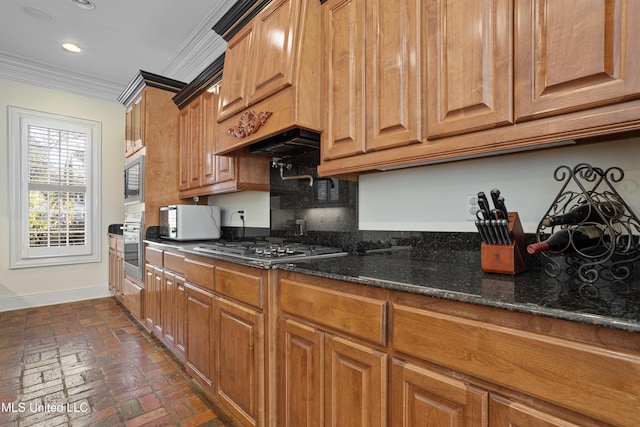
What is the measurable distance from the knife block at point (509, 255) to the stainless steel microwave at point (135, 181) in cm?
338

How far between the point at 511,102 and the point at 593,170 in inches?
15.3

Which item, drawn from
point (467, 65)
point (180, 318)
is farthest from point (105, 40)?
point (467, 65)

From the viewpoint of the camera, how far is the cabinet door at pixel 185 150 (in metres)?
3.33

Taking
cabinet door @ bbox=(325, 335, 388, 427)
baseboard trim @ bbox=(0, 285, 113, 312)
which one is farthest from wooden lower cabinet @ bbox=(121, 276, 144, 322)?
cabinet door @ bbox=(325, 335, 388, 427)

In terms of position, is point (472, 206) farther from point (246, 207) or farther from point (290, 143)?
point (246, 207)

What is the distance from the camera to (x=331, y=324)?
1245 mm

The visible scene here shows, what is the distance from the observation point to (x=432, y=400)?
0.95 m

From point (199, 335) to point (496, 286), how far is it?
1.81 metres

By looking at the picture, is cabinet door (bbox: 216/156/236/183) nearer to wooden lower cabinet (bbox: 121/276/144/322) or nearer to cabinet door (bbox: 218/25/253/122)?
cabinet door (bbox: 218/25/253/122)

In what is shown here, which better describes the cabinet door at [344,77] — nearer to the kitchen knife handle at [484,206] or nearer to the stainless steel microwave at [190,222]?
the kitchen knife handle at [484,206]

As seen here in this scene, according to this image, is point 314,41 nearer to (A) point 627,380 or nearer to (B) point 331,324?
(B) point 331,324

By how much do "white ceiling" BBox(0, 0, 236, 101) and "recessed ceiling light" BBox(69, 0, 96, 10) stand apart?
30 mm

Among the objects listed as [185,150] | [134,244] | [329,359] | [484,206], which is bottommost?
[329,359]

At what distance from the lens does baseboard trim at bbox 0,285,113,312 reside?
3.97 meters
